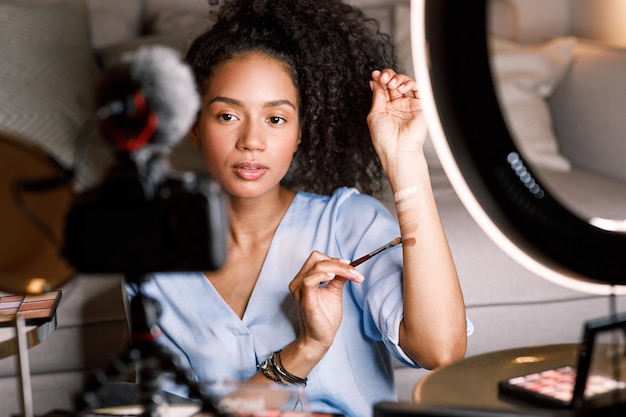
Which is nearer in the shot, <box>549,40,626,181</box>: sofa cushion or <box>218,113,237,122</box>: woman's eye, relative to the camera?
<box>218,113,237,122</box>: woman's eye

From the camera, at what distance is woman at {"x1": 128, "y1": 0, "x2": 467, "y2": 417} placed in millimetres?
851

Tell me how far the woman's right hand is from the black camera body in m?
0.36

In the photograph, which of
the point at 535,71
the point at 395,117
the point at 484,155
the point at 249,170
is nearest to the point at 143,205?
the point at 484,155

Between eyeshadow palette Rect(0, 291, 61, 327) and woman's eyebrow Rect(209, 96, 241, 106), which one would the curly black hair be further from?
eyeshadow palette Rect(0, 291, 61, 327)

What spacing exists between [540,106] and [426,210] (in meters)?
0.87

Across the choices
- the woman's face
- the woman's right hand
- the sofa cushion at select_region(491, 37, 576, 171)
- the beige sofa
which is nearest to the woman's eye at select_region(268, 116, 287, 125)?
the woman's face

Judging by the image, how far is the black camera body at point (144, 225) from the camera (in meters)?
0.47

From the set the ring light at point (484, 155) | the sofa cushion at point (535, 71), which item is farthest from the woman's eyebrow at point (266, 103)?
the sofa cushion at point (535, 71)

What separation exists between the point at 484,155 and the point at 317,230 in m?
0.50

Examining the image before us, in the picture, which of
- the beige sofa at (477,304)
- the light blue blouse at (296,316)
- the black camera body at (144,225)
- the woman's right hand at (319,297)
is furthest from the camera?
the beige sofa at (477,304)

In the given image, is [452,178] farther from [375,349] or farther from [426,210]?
[375,349]

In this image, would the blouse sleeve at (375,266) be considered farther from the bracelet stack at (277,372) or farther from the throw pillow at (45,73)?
the throw pillow at (45,73)

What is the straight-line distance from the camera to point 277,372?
2.99 ft

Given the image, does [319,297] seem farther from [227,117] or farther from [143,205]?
[143,205]
